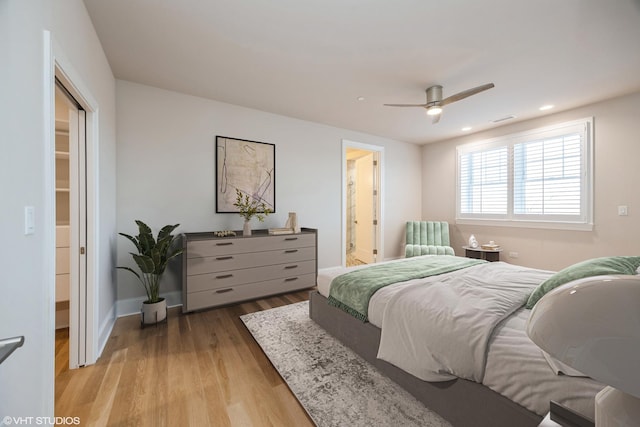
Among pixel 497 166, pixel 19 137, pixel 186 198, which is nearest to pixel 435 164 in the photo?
pixel 497 166

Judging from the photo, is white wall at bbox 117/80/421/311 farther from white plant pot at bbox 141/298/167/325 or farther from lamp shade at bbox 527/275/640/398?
lamp shade at bbox 527/275/640/398

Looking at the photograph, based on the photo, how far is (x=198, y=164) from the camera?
3.25 m

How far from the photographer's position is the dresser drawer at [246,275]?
2844 mm

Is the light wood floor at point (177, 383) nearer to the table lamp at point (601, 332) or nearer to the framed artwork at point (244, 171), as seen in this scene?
the table lamp at point (601, 332)

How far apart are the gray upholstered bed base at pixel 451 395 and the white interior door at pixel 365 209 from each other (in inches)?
131

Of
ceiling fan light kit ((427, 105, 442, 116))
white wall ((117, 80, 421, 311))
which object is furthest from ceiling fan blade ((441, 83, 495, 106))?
white wall ((117, 80, 421, 311))

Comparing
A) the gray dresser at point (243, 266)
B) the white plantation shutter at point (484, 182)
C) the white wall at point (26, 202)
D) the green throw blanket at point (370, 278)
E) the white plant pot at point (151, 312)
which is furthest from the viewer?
the white plantation shutter at point (484, 182)

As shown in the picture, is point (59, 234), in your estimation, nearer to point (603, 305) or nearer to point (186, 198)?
point (186, 198)

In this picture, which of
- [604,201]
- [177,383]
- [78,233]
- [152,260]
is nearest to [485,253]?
[604,201]

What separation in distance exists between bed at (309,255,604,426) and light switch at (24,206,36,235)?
192cm

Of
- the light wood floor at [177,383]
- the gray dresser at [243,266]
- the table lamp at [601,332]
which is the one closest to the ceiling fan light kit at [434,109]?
the gray dresser at [243,266]

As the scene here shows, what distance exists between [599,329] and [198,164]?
140 inches

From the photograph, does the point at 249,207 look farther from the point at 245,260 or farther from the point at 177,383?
the point at 177,383

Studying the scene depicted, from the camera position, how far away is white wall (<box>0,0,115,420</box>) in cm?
97
